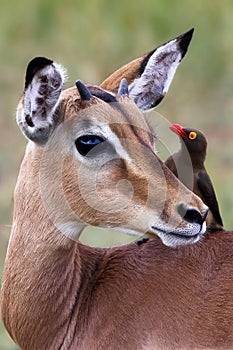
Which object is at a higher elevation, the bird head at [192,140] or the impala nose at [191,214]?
the impala nose at [191,214]

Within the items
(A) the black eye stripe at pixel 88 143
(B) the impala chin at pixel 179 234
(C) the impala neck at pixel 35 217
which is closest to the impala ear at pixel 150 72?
(A) the black eye stripe at pixel 88 143

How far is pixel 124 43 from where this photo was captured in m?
15.0

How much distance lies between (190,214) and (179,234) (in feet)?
0.39

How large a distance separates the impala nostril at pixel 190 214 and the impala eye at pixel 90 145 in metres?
0.52

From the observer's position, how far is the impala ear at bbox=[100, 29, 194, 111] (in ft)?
20.2

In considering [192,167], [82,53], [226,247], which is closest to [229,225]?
[192,167]

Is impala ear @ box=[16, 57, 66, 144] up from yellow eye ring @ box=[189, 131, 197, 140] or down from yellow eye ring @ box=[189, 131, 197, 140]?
up

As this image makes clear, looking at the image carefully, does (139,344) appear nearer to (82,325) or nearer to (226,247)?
(82,325)

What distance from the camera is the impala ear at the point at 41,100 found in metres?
5.52

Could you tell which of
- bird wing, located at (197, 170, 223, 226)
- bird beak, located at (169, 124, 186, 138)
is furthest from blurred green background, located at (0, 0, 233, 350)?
bird wing, located at (197, 170, 223, 226)

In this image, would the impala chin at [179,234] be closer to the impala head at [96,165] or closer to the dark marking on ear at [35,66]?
the impala head at [96,165]

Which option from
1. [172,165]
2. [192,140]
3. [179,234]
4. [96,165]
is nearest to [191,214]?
[179,234]

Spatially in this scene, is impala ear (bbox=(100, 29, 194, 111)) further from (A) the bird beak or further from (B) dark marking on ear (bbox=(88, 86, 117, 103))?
(A) the bird beak

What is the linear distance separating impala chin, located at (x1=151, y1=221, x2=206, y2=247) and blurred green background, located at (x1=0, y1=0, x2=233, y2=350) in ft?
27.8
